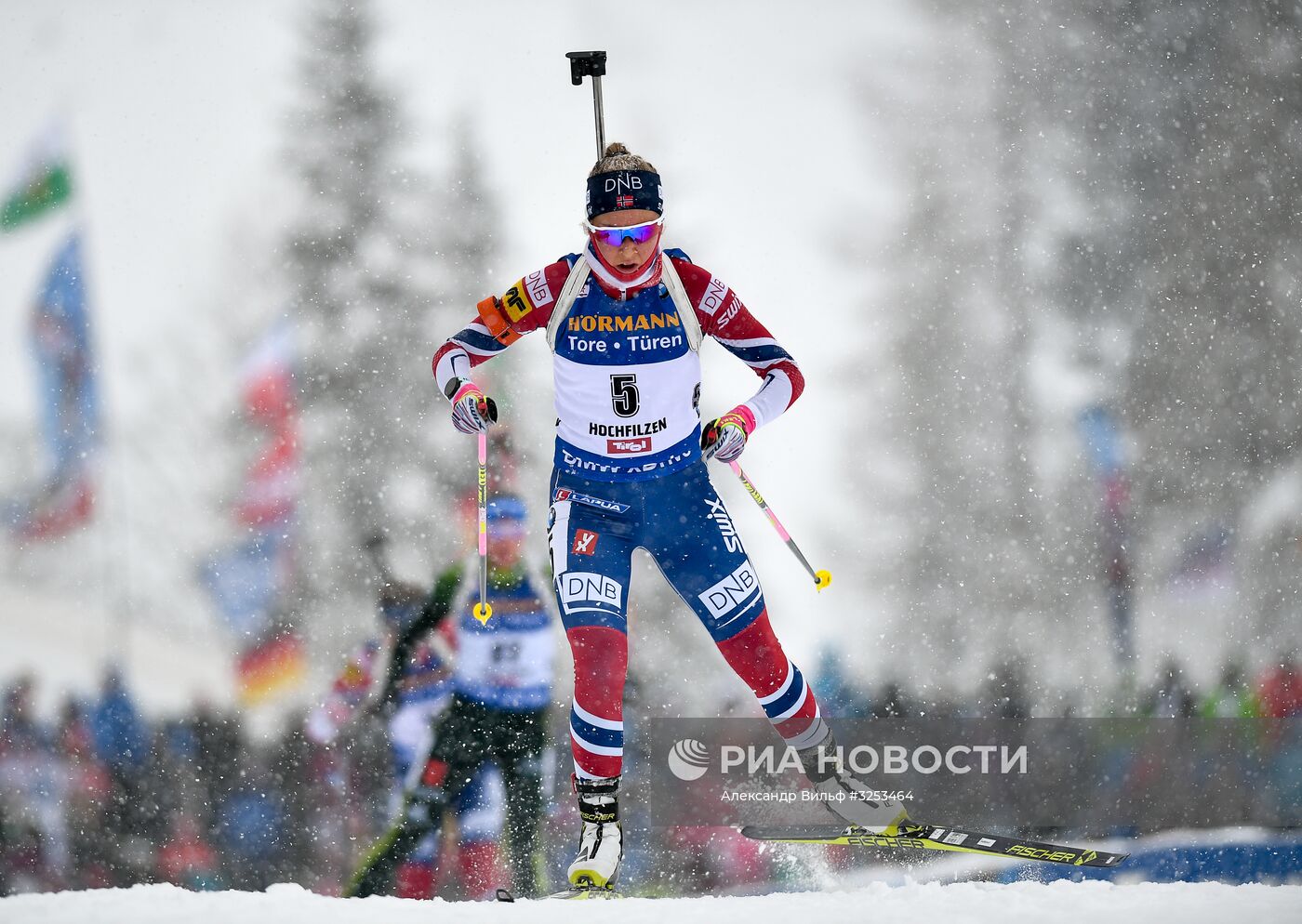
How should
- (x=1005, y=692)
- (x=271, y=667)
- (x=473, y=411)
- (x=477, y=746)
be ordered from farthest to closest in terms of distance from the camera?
(x=1005, y=692) → (x=271, y=667) → (x=477, y=746) → (x=473, y=411)

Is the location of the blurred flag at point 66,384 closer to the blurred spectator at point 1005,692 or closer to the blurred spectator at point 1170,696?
the blurred spectator at point 1005,692

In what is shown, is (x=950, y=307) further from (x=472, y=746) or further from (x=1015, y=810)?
(x=472, y=746)

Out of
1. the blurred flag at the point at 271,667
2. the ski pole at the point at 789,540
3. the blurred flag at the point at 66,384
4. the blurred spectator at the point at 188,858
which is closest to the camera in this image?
the ski pole at the point at 789,540

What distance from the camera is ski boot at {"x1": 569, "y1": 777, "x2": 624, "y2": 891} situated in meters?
4.32

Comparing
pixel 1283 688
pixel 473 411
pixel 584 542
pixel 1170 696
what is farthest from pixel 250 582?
pixel 1283 688

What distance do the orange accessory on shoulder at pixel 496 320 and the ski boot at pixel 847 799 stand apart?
86.1 inches

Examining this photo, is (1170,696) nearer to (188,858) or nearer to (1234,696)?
(1234,696)

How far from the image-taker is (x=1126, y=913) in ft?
13.4

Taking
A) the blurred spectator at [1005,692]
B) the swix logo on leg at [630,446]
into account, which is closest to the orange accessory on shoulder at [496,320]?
the swix logo on leg at [630,446]

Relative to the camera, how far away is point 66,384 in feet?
33.8

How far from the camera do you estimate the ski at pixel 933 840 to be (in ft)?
15.8

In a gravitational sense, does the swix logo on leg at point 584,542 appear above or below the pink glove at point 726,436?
below

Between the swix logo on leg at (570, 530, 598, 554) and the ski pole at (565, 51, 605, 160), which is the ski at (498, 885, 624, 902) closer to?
the swix logo on leg at (570, 530, 598, 554)

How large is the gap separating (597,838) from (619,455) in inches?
59.4
